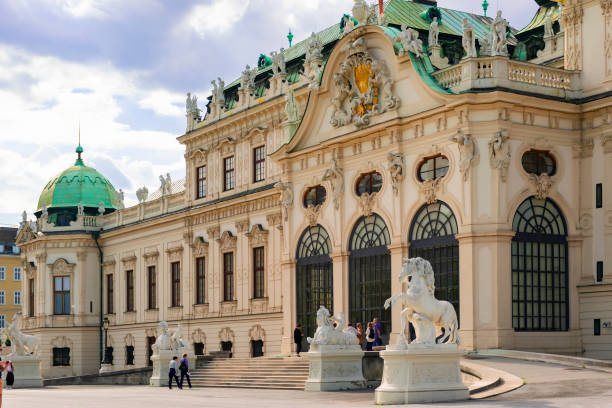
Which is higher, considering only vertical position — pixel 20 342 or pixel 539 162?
pixel 539 162

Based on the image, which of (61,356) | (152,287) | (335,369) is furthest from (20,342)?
(335,369)

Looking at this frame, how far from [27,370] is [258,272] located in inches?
447

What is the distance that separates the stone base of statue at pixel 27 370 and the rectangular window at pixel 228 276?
31.8ft

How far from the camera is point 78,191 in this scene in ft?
225

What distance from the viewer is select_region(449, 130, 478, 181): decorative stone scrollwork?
3434cm

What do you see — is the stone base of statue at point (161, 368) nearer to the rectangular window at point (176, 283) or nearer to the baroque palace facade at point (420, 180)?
the baroque palace facade at point (420, 180)

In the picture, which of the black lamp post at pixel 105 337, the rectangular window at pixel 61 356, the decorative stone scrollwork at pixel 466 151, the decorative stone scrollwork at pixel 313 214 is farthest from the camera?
the rectangular window at pixel 61 356

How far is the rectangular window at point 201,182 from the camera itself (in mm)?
56344

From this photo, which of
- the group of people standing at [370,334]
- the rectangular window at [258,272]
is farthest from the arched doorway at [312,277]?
the rectangular window at [258,272]

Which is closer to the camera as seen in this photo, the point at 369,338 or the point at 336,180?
the point at 369,338

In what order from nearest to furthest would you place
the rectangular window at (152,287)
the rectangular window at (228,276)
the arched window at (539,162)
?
the arched window at (539,162)
the rectangular window at (228,276)
the rectangular window at (152,287)

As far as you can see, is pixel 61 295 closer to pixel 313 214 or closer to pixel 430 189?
pixel 313 214

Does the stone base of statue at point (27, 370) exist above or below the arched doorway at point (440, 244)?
below

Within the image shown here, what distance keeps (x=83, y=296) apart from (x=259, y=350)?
1924cm
